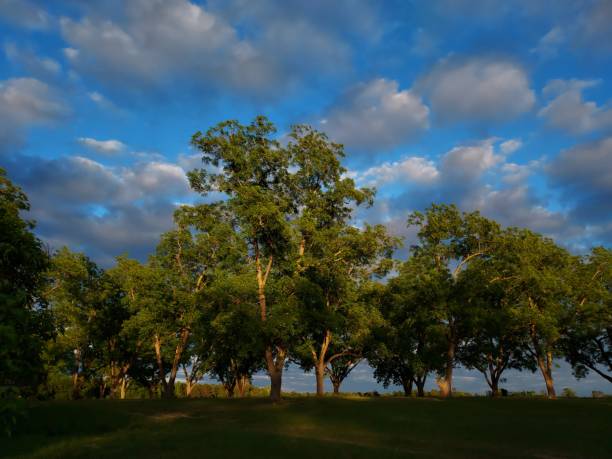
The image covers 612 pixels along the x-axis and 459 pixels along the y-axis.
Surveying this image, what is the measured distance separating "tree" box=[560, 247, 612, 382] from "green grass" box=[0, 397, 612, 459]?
22633 mm

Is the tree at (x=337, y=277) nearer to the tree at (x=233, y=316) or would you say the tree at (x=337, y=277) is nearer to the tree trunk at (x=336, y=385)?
the tree at (x=233, y=316)

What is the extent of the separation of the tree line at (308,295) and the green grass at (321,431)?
10558 millimetres

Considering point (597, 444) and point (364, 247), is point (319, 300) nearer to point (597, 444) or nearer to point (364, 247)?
point (364, 247)

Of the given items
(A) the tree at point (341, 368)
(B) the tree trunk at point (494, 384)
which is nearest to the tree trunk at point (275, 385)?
(A) the tree at point (341, 368)

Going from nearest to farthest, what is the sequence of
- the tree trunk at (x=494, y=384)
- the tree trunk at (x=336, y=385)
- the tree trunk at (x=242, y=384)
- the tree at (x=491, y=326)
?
the tree at (x=491, y=326) → the tree trunk at (x=494, y=384) → the tree trunk at (x=336, y=385) → the tree trunk at (x=242, y=384)

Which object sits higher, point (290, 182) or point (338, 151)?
point (338, 151)

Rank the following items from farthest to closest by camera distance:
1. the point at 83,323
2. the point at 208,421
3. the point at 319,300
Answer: the point at 83,323
the point at 319,300
the point at 208,421

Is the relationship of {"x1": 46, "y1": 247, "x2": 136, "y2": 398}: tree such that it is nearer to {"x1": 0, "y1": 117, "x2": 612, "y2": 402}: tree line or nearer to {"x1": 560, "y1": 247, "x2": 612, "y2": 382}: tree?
{"x1": 0, "y1": 117, "x2": 612, "y2": 402}: tree line

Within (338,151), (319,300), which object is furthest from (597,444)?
(338,151)

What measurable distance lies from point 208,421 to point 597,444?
19.6 m

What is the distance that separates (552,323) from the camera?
5312 cm

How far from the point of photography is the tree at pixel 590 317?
56.9 metres

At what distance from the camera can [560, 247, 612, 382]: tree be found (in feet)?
187

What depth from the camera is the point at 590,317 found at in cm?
5688
